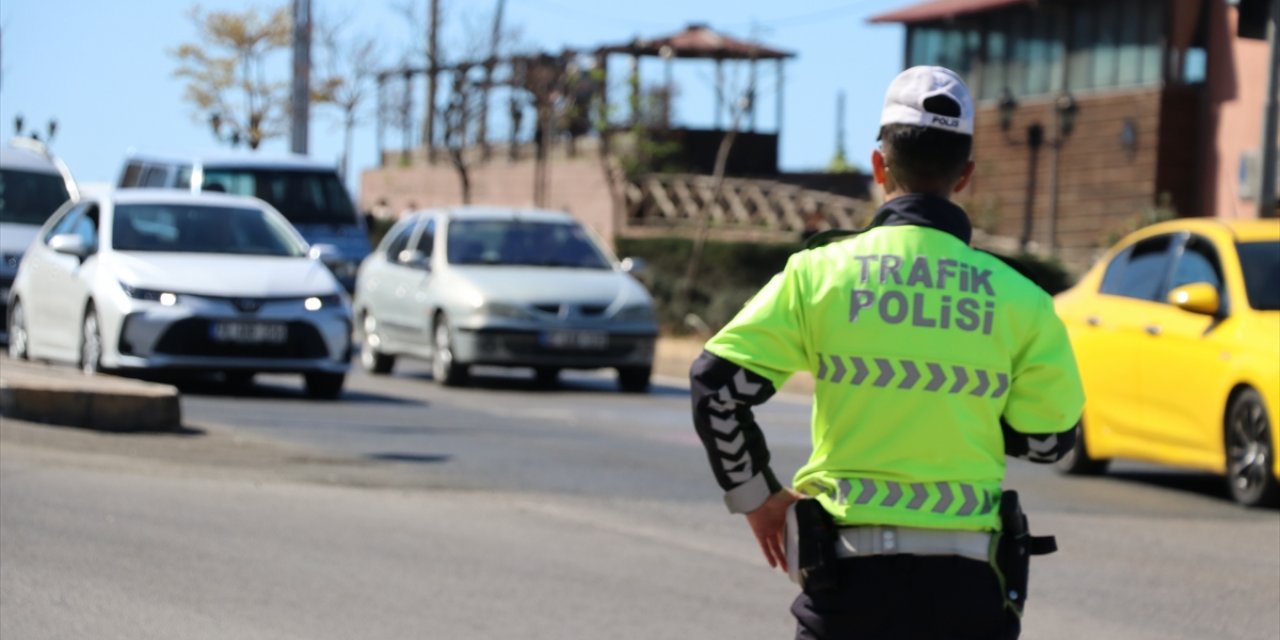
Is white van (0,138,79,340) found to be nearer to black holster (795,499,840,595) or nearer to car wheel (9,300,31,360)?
car wheel (9,300,31,360)

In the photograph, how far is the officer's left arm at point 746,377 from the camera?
379 centimetres

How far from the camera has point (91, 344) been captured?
1622 cm

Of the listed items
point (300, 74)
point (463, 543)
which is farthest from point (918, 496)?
point (300, 74)

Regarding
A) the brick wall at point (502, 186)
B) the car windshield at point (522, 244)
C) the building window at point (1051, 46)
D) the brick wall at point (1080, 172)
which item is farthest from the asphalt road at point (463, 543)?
the brick wall at point (502, 186)

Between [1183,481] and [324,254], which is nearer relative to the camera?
[1183,481]

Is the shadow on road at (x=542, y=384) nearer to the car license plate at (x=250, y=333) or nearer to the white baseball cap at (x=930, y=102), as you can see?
the car license plate at (x=250, y=333)

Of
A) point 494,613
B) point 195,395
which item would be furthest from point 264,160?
point 494,613

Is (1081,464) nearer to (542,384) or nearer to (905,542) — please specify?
(542,384)

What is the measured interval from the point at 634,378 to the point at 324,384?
3.41 m

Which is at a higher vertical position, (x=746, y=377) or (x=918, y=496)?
(x=746, y=377)

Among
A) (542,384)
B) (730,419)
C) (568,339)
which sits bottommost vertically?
(542,384)

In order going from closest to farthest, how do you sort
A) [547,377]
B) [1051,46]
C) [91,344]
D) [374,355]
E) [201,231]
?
[91,344], [201,231], [547,377], [374,355], [1051,46]

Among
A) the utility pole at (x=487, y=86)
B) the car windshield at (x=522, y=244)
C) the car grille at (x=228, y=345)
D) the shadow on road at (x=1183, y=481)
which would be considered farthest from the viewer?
the utility pole at (x=487, y=86)

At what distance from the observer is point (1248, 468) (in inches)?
441
